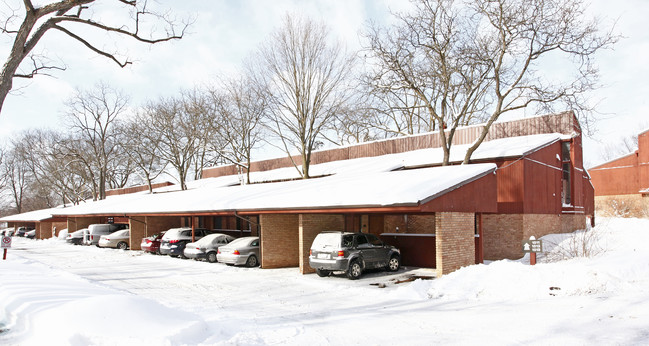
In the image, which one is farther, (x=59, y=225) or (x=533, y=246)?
(x=59, y=225)

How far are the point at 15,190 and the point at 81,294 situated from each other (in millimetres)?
86545

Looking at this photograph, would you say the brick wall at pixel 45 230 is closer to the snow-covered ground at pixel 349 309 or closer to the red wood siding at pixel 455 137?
the red wood siding at pixel 455 137

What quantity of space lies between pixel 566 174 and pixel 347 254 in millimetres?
16656

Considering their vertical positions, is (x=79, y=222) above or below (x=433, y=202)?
below

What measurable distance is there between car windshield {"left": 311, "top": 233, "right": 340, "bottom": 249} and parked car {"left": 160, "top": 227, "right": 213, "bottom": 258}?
1019 cm

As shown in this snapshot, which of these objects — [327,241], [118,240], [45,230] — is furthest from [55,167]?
[327,241]

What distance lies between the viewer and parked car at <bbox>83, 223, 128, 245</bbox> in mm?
32656

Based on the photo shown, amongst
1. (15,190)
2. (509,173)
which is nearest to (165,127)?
(509,173)

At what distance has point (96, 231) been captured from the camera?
32750mm

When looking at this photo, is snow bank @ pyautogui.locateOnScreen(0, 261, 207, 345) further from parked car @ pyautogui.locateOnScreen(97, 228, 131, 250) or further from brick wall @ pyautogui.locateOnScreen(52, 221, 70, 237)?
brick wall @ pyautogui.locateOnScreen(52, 221, 70, 237)

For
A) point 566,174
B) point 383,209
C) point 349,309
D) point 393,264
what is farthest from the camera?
point 566,174

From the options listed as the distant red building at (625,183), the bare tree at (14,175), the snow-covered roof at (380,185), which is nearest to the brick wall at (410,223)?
the snow-covered roof at (380,185)

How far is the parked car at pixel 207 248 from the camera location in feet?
68.5

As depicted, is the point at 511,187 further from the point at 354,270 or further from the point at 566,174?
the point at 354,270
